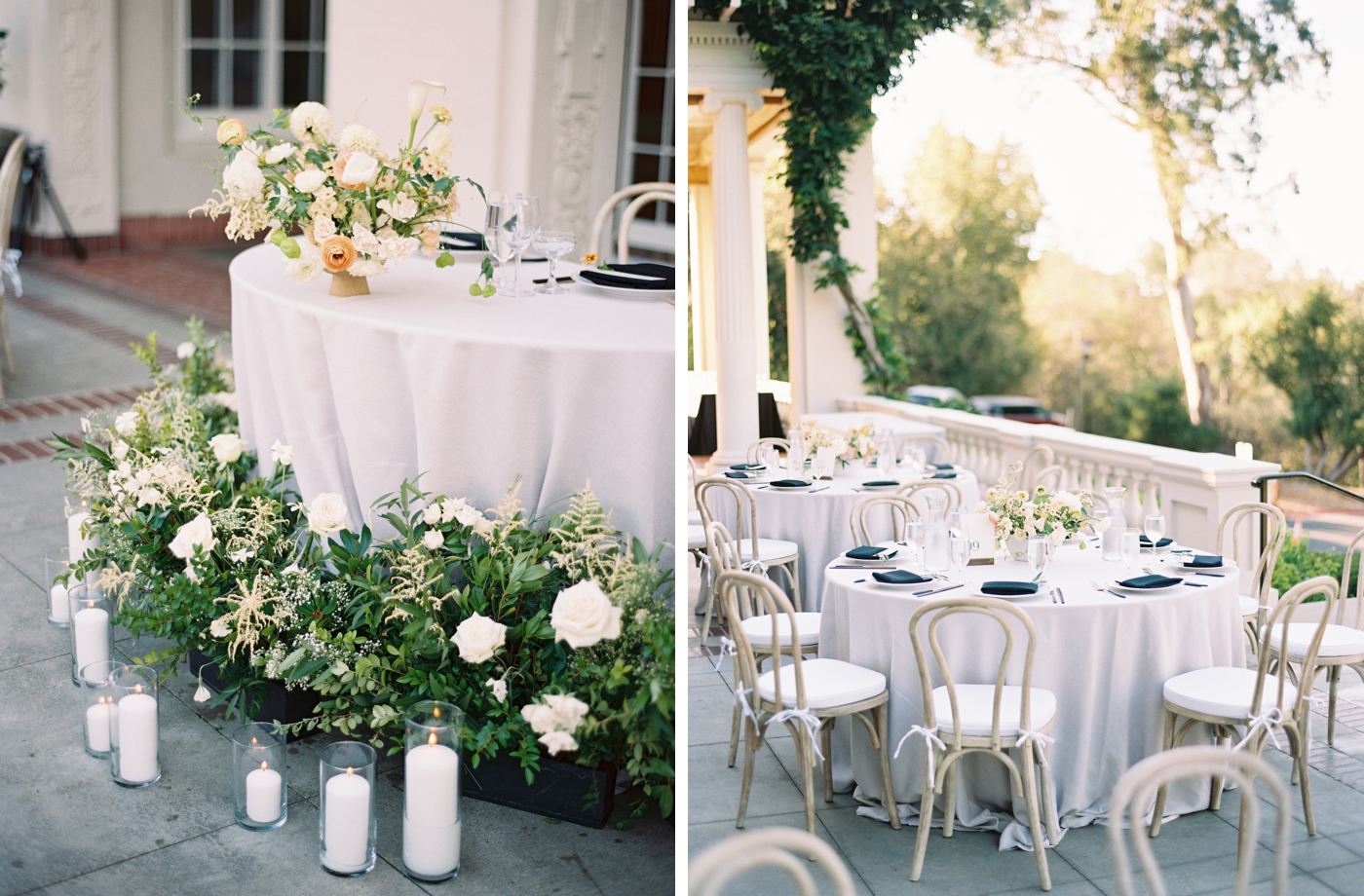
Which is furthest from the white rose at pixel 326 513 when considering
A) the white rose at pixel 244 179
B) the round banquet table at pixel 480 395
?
the white rose at pixel 244 179

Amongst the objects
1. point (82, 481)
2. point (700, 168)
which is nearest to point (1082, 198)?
point (700, 168)

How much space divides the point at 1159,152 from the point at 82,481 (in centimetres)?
1544

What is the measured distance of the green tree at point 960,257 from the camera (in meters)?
23.7

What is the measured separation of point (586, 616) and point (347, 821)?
703mm

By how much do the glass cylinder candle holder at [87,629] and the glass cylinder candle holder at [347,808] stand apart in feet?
4.21

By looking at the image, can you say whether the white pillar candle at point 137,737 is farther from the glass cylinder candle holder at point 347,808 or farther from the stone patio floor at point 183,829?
the glass cylinder candle holder at point 347,808

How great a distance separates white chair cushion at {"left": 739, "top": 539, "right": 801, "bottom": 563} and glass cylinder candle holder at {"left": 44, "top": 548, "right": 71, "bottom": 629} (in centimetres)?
260

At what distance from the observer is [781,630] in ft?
12.7

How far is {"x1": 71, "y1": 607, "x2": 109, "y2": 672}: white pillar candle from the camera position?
11.5ft

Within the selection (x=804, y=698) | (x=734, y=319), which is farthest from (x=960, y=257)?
(x=804, y=698)

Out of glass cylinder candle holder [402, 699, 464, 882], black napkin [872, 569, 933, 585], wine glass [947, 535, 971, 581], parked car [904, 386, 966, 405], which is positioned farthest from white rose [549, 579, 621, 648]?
parked car [904, 386, 966, 405]

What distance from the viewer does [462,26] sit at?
6852mm

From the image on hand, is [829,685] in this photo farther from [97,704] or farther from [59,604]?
[59,604]

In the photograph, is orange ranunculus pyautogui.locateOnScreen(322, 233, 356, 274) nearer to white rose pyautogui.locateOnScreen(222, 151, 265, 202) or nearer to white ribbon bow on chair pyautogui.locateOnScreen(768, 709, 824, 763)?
white rose pyautogui.locateOnScreen(222, 151, 265, 202)
